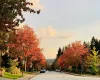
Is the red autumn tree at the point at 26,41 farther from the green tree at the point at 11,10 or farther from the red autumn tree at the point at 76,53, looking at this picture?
the green tree at the point at 11,10

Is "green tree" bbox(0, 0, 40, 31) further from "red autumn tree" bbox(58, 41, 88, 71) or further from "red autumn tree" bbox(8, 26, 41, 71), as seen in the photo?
"red autumn tree" bbox(58, 41, 88, 71)

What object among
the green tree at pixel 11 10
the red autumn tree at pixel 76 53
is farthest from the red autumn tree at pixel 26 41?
the green tree at pixel 11 10

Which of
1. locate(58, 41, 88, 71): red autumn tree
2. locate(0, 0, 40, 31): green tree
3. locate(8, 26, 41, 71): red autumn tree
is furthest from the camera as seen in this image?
locate(58, 41, 88, 71): red autumn tree

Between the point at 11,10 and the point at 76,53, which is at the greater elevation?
the point at 76,53

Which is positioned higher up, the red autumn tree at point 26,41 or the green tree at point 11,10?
the red autumn tree at point 26,41

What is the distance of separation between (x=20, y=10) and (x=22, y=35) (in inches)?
2270

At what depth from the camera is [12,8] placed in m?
19.7

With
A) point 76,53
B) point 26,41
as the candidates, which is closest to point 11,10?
point 26,41

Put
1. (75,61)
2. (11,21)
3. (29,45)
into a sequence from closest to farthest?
1. (11,21)
2. (29,45)
3. (75,61)

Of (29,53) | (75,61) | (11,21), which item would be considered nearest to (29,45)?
(29,53)

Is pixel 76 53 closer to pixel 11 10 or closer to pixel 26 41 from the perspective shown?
pixel 26 41

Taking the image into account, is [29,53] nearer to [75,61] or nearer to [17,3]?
[75,61]

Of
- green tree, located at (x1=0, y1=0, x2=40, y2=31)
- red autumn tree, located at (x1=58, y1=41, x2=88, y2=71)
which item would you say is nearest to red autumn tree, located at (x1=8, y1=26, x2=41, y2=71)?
red autumn tree, located at (x1=58, y1=41, x2=88, y2=71)

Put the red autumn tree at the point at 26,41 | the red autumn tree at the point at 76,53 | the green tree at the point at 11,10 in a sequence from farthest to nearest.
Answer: the red autumn tree at the point at 76,53 < the red autumn tree at the point at 26,41 < the green tree at the point at 11,10
